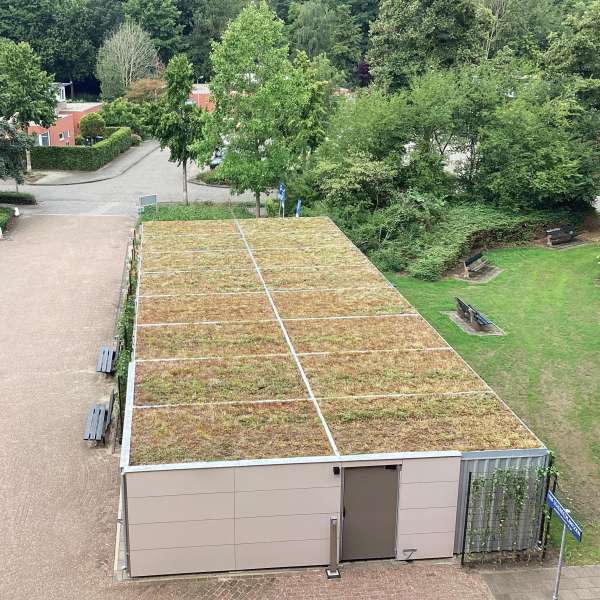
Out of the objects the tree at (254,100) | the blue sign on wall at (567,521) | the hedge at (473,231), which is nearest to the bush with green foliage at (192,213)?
the tree at (254,100)

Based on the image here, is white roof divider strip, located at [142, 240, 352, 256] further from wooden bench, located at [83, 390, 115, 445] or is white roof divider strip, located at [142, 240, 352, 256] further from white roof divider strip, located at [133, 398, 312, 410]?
white roof divider strip, located at [133, 398, 312, 410]

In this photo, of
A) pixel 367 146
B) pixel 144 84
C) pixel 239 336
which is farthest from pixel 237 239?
pixel 144 84

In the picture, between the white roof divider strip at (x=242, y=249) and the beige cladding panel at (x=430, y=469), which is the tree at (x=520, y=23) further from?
the beige cladding panel at (x=430, y=469)

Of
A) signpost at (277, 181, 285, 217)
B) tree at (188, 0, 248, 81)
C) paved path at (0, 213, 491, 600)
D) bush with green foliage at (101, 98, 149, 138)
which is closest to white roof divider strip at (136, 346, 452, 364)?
paved path at (0, 213, 491, 600)

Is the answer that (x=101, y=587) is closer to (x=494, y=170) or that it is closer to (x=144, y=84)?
(x=494, y=170)

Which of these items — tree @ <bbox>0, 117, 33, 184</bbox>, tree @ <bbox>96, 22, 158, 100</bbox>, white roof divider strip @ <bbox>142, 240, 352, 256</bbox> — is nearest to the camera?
white roof divider strip @ <bbox>142, 240, 352, 256</bbox>

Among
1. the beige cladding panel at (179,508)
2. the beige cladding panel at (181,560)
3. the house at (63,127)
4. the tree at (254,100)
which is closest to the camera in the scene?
the beige cladding panel at (179,508)
